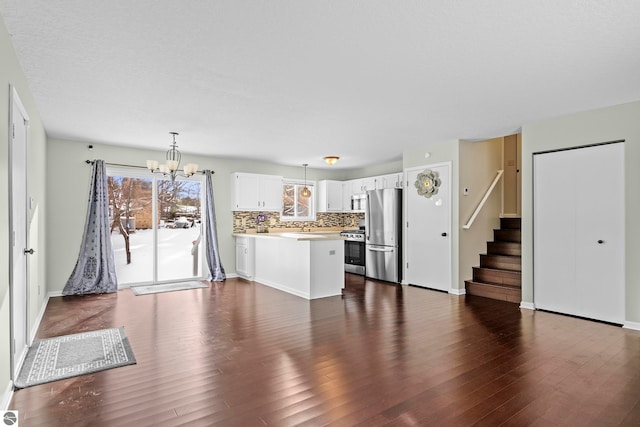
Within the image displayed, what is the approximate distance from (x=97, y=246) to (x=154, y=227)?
0.99 metres

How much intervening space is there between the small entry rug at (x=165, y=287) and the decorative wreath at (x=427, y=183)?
13.8 feet

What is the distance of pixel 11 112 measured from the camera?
2.62 meters

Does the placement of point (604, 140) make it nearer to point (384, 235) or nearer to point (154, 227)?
point (384, 235)

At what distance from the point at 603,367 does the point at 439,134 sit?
3584mm

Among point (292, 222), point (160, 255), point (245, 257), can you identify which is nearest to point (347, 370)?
point (245, 257)

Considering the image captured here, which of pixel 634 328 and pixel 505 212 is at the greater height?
pixel 505 212

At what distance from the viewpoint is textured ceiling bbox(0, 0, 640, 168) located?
2.26 metres

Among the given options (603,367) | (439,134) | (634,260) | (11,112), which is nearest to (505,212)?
(439,134)

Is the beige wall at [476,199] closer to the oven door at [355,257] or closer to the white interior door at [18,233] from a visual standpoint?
the oven door at [355,257]

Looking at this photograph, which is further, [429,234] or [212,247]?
[212,247]

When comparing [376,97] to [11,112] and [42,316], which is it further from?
[42,316]

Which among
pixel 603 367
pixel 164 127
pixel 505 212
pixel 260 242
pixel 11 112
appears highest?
pixel 164 127

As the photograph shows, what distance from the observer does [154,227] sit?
21.7 ft

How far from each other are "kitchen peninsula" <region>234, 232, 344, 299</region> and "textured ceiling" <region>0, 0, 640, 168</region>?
1799 millimetres
